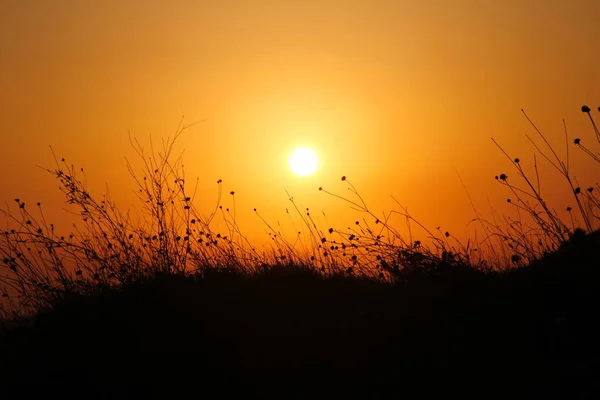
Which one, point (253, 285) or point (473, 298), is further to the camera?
point (253, 285)

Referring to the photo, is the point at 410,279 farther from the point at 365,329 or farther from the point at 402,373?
the point at 402,373

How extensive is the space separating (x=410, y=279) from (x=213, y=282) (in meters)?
1.87

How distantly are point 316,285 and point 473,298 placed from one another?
1644mm

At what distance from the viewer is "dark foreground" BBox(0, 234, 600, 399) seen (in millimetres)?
3389

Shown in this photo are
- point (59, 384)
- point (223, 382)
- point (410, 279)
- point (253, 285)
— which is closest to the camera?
point (223, 382)

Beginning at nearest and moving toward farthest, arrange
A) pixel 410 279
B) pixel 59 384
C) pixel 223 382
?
pixel 223 382 → pixel 59 384 → pixel 410 279

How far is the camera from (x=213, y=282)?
562 cm

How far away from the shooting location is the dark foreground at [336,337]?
3.39 m

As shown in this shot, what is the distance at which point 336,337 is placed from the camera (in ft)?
13.9

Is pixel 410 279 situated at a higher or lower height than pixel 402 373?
higher

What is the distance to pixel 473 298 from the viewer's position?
4.10 metres

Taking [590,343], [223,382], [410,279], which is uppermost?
[410,279]

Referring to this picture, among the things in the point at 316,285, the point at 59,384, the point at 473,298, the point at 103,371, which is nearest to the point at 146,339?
the point at 103,371

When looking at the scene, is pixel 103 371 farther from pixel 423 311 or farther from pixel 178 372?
pixel 423 311
